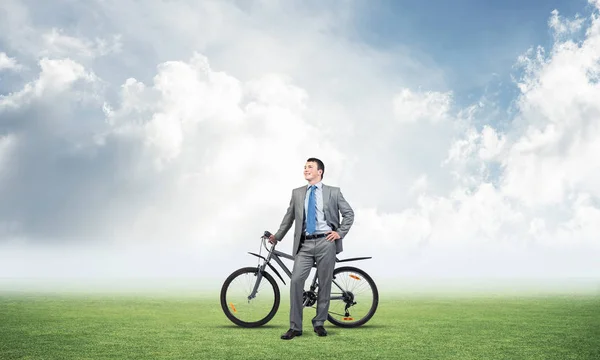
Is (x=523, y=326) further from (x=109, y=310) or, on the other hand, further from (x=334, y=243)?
(x=109, y=310)

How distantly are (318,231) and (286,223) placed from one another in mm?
504

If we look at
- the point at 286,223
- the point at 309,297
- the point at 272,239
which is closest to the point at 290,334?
the point at 309,297

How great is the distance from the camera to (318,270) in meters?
6.81

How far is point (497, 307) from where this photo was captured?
1034cm

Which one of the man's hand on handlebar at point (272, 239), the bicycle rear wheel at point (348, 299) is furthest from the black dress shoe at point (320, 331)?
the man's hand on handlebar at point (272, 239)

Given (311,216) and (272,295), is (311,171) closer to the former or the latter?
(311,216)

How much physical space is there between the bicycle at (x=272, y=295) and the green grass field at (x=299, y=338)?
0.21 metres

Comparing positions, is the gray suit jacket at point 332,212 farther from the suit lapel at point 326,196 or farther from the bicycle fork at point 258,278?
the bicycle fork at point 258,278

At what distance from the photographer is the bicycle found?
7230mm

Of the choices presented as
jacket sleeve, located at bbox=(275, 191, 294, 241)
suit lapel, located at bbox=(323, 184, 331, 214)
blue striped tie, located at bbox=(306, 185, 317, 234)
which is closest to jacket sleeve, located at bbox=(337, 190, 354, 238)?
suit lapel, located at bbox=(323, 184, 331, 214)

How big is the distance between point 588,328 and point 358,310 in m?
2.97

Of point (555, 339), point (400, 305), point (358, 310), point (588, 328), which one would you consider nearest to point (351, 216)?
point (358, 310)

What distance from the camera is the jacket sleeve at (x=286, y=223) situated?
695 centimetres

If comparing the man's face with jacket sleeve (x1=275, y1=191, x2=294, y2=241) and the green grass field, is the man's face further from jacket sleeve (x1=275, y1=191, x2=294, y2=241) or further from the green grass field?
the green grass field
